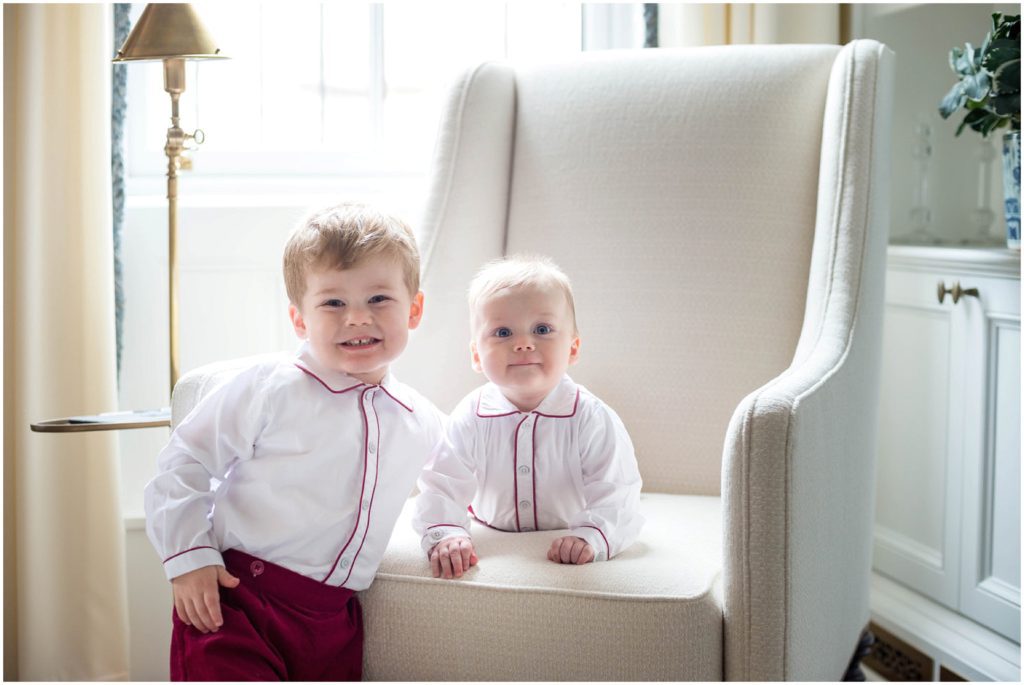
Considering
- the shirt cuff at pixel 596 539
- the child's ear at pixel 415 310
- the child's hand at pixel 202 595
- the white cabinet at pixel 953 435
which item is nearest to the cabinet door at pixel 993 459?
the white cabinet at pixel 953 435

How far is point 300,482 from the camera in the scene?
50.8 inches

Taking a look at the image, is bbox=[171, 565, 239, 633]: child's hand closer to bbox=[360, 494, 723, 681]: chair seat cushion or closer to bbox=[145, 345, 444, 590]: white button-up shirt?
bbox=[145, 345, 444, 590]: white button-up shirt

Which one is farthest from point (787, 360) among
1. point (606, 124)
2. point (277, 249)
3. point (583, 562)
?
point (277, 249)

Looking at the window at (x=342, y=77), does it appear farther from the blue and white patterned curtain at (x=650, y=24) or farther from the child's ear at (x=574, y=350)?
the child's ear at (x=574, y=350)

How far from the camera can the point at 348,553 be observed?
1.28 meters

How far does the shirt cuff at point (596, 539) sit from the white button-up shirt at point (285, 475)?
245 mm

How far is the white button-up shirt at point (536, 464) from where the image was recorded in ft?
4.61

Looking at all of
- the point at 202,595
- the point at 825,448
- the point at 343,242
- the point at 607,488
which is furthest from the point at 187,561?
the point at 825,448

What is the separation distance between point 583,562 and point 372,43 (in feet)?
5.22

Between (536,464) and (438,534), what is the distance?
0.18 m

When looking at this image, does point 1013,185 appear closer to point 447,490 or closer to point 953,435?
point 953,435

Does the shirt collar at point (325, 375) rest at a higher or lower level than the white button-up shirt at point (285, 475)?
higher

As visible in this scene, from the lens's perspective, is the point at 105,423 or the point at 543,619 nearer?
the point at 543,619

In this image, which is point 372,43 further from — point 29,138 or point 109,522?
point 109,522
